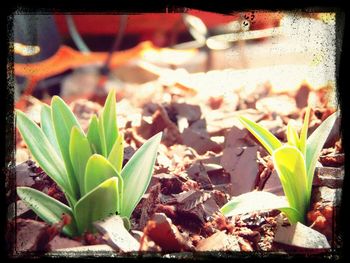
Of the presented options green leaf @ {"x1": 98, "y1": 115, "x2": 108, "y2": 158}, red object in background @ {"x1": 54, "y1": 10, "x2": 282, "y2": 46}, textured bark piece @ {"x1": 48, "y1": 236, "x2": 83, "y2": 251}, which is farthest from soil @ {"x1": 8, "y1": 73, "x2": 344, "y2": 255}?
red object in background @ {"x1": 54, "y1": 10, "x2": 282, "y2": 46}

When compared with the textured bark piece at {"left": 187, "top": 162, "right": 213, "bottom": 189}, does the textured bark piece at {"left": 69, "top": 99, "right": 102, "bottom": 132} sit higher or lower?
higher

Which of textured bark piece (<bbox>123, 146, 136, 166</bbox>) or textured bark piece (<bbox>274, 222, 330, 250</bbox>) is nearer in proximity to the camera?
textured bark piece (<bbox>274, 222, 330, 250</bbox>)

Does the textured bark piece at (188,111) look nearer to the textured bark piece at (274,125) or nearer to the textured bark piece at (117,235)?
the textured bark piece at (274,125)

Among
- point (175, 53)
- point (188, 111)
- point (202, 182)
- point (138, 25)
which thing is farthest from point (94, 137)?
point (138, 25)

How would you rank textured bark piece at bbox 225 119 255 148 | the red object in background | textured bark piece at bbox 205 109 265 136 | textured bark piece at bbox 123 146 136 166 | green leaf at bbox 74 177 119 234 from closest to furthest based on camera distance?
1. green leaf at bbox 74 177 119 234
2. textured bark piece at bbox 123 146 136 166
3. textured bark piece at bbox 225 119 255 148
4. textured bark piece at bbox 205 109 265 136
5. the red object in background

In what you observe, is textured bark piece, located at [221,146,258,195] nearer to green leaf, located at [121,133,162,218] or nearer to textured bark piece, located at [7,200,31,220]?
green leaf, located at [121,133,162,218]

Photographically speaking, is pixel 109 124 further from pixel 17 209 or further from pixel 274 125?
pixel 274 125

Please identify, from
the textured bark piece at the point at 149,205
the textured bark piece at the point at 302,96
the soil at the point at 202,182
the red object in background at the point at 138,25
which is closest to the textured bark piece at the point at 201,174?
the soil at the point at 202,182

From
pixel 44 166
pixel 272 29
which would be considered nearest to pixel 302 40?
pixel 272 29
